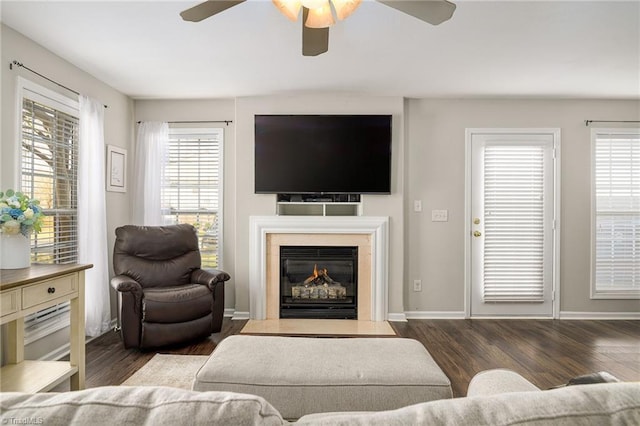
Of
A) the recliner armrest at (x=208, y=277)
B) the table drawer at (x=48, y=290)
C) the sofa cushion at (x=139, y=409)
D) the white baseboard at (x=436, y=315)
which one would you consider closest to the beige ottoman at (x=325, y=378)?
the sofa cushion at (x=139, y=409)

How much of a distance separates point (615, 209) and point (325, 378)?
440 cm

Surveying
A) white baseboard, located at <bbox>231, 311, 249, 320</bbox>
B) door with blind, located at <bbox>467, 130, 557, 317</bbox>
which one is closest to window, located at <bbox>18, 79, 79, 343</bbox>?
white baseboard, located at <bbox>231, 311, 249, 320</bbox>

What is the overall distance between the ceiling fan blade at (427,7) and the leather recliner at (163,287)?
105 inches

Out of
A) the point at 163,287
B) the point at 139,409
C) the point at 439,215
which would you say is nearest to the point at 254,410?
the point at 139,409

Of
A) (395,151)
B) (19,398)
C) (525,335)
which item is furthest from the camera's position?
(395,151)

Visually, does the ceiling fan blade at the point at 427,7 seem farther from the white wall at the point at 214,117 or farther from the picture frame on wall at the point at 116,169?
the picture frame on wall at the point at 116,169

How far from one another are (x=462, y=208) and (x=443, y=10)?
285 cm

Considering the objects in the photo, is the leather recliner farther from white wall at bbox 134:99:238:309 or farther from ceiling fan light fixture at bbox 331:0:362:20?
ceiling fan light fixture at bbox 331:0:362:20

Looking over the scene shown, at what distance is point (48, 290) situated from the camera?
6.98ft

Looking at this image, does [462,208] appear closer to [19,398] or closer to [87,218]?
[87,218]

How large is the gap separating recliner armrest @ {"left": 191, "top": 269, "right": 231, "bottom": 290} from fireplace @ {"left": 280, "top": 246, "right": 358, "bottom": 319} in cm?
80

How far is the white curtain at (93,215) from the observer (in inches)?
129

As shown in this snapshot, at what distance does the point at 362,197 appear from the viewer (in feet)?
13.4

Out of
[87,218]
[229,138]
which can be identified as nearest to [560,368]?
[229,138]
